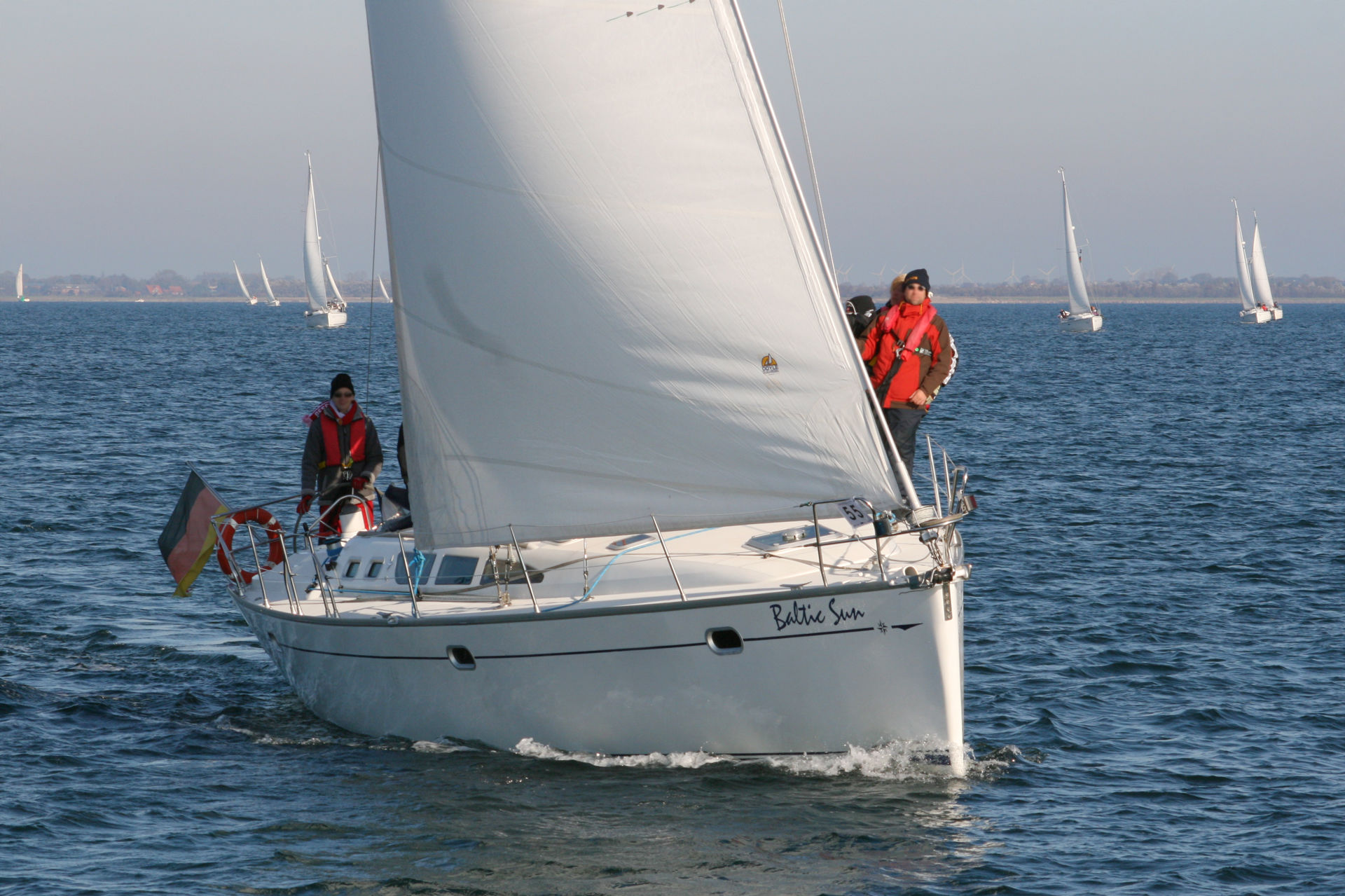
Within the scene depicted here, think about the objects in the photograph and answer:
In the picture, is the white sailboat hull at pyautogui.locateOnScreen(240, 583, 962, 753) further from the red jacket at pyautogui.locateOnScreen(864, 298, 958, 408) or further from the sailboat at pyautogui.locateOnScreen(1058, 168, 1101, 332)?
the sailboat at pyautogui.locateOnScreen(1058, 168, 1101, 332)

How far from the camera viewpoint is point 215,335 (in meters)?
90.8

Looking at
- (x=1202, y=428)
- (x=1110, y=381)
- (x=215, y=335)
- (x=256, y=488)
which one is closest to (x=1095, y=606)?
(x=256, y=488)

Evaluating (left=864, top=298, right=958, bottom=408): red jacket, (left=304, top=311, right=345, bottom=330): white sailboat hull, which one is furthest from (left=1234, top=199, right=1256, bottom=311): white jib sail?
(left=864, top=298, right=958, bottom=408): red jacket

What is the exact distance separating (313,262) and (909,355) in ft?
305

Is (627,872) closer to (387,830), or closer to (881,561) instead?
(387,830)

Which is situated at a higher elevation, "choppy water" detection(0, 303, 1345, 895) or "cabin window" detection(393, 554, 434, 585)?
"cabin window" detection(393, 554, 434, 585)

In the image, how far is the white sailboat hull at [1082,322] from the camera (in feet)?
322

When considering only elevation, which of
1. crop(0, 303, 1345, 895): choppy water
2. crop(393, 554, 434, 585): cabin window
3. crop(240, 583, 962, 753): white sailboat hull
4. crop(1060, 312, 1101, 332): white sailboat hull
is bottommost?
crop(0, 303, 1345, 895): choppy water

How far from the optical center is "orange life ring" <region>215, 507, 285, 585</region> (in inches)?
492

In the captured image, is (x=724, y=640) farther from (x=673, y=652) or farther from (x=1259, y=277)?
(x=1259, y=277)

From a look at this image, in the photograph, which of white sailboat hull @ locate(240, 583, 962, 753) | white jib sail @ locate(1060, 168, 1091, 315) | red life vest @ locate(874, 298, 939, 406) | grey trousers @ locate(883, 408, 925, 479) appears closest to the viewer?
white sailboat hull @ locate(240, 583, 962, 753)

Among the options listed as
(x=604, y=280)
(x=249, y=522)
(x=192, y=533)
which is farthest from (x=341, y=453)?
(x=604, y=280)

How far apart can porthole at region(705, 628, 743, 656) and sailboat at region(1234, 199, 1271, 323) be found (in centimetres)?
11196

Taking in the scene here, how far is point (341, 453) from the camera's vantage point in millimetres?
12781
